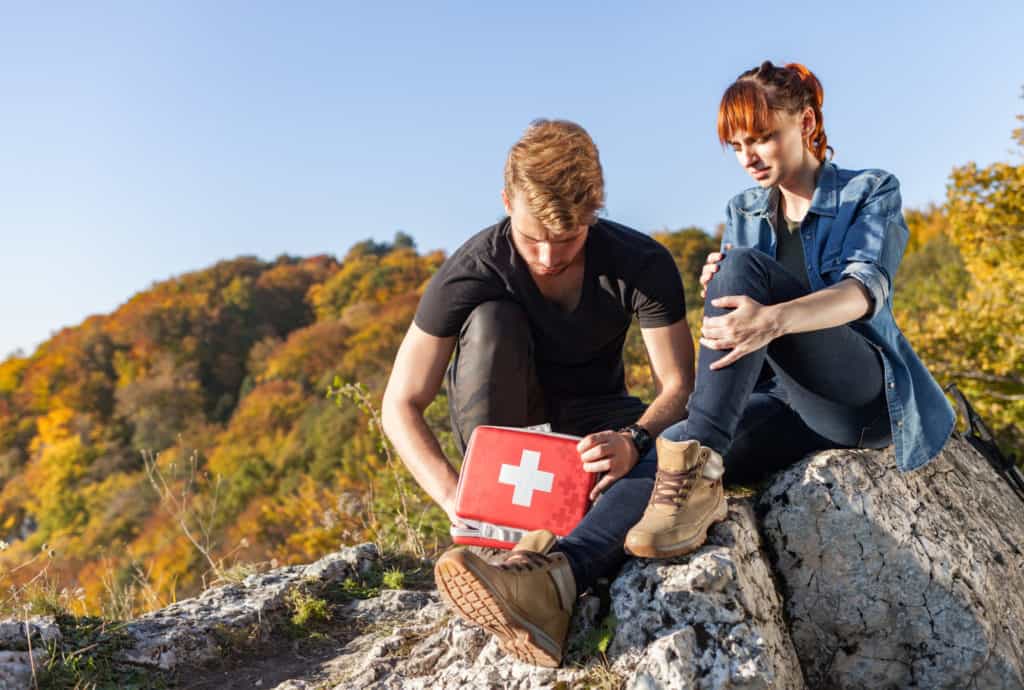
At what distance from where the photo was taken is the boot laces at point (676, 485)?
211cm

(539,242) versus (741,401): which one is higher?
(539,242)

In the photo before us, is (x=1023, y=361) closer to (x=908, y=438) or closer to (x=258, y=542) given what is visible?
(x=908, y=438)

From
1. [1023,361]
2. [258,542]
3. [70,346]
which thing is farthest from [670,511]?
[70,346]

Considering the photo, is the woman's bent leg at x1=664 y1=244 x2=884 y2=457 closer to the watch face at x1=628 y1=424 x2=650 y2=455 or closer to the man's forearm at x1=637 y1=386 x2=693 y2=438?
the watch face at x1=628 y1=424 x2=650 y2=455

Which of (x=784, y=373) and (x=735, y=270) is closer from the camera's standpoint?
(x=735, y=270)

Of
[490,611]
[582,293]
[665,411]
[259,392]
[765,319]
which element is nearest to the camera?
[490,611]

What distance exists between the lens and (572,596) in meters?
2.07

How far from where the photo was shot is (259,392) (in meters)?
23.3

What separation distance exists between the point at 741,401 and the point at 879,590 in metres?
0.67

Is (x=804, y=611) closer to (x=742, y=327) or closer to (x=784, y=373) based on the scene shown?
(x=784, y=373)

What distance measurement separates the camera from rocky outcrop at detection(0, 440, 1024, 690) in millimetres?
2049

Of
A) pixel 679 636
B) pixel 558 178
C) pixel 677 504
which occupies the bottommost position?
pixel 679 636

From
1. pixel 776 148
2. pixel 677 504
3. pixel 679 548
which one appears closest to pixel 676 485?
pixel 677 504

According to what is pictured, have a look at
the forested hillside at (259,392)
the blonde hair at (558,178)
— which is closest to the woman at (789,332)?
the blonde hair at (558,178)
